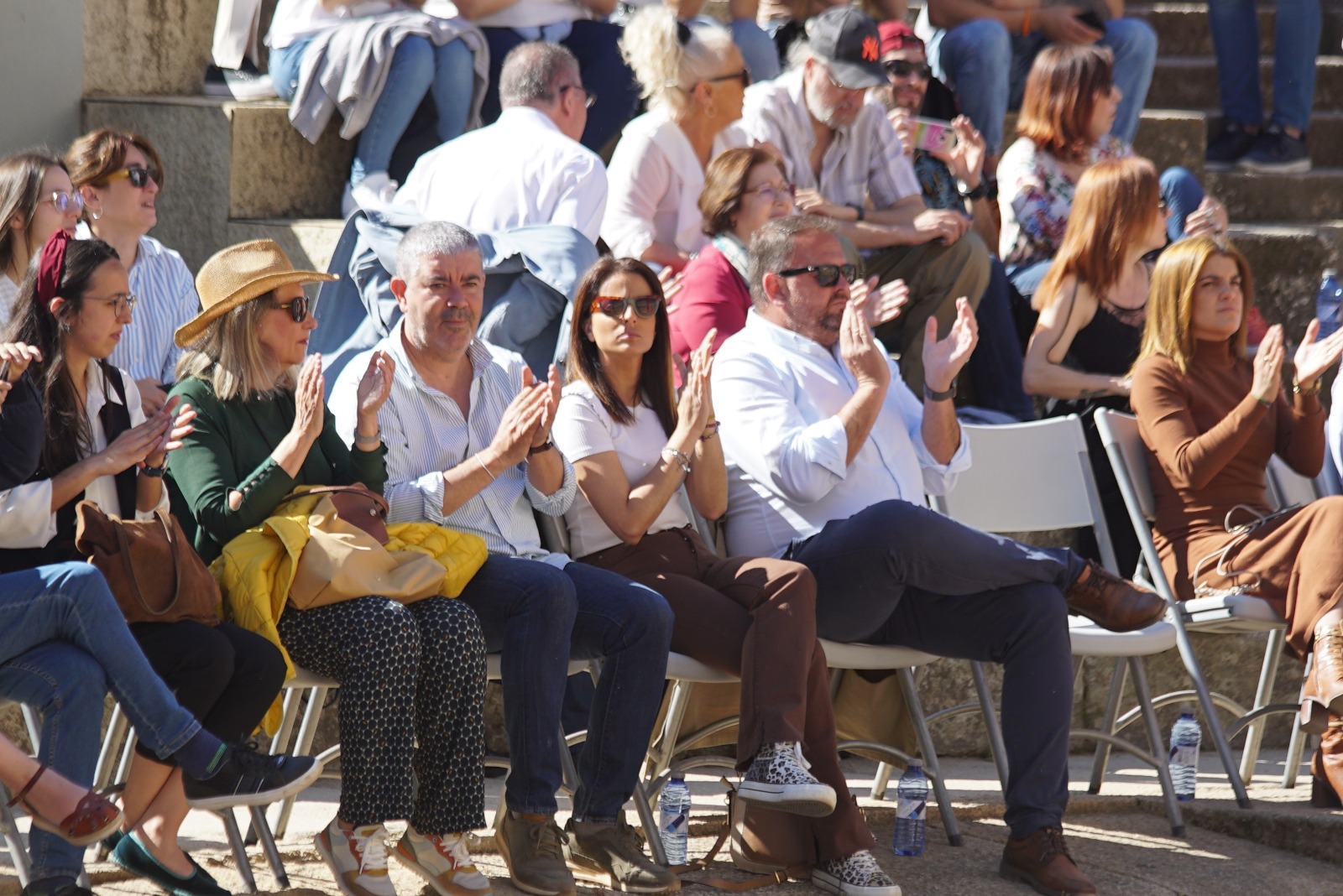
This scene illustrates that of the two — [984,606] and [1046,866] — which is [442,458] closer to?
[984,606]

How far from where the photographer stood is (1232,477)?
5410 mm

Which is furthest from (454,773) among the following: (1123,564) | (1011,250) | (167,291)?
(1011,250)

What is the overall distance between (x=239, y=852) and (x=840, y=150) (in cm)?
356

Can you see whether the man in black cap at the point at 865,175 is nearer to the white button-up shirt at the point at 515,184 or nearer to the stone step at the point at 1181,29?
the white button-up shirt at the point at 515,184

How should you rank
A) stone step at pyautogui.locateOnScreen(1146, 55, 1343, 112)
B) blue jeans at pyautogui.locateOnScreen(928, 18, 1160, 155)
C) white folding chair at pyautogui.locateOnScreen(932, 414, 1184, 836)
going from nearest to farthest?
white folding chair at pyautogui.locateOnScreen(932, 414, 1184, 836) → blue jeans at pyautogui.locateOnScreen(928, 18, 1160, 155) → stone step at pyautogui.locateOnScreen(1146, 55, 1343, 112)

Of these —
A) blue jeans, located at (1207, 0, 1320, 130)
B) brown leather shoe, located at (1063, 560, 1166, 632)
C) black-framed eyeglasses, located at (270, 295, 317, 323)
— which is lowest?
brown leather shoe, located at (1063, 560, 1166, 632)

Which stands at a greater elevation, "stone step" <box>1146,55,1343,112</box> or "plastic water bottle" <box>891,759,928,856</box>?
"stone step" <box>1146,55,1343,112</box>

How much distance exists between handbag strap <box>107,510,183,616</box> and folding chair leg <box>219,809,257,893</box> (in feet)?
1.88

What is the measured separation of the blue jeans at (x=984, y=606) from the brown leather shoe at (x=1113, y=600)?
0.17 ft

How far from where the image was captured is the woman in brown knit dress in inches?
195

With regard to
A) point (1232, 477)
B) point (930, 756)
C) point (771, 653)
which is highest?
point (1232, 477)

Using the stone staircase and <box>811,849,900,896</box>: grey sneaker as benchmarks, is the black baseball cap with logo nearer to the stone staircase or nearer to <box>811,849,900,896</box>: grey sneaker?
the stone staircase

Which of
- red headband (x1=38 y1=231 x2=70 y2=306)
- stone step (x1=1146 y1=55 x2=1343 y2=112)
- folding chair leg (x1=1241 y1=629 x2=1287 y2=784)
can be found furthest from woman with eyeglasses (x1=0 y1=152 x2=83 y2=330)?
stone step (x1=1146 y1=55 x2=1343 y2=112)

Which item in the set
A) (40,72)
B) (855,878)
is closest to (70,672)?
(855,878)
